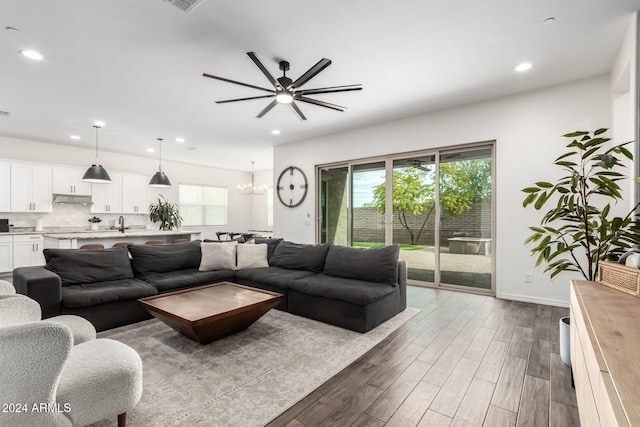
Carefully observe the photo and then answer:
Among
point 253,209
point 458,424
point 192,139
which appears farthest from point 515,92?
point 253,209

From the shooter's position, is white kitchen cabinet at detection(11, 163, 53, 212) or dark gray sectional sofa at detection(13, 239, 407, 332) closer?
dark gray sectional sofa at detection(13, 239, 407, 332)

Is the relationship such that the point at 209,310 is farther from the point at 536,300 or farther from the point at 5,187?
the point at 5,187

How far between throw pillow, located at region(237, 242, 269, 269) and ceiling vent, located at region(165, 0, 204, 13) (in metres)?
3.07

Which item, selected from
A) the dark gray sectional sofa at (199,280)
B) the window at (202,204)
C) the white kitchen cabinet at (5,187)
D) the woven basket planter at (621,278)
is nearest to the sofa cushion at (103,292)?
the dark gray sectional sofa at (199,280)

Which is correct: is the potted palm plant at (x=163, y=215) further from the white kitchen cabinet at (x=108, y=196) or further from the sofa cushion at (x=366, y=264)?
the sofa cushion at (x=366, y=264)

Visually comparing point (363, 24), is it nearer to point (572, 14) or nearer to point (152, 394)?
point (572, 14)

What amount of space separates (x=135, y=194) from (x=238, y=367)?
278 inches

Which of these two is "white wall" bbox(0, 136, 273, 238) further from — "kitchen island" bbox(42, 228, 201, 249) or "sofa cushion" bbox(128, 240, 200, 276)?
"sofa cushion" bbox(128, 240, 200, 276)

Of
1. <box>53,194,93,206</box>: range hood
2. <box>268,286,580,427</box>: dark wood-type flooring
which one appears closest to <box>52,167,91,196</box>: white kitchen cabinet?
<box>53,194,93,206</box>: range hood

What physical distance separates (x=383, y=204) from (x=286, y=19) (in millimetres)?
3689

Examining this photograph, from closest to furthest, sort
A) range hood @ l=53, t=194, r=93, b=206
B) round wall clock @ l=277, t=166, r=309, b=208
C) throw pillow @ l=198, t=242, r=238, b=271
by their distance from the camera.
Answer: throw pillow @ l=198, t=242, r=238, b=271 → range hood @ l=53, t=194, r=93, b=206 → round wall clock @ l=277, t=166, r=309, b=208

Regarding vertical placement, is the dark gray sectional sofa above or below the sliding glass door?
below

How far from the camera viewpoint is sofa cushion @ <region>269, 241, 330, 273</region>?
4.23m

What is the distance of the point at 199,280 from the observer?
397 cm
